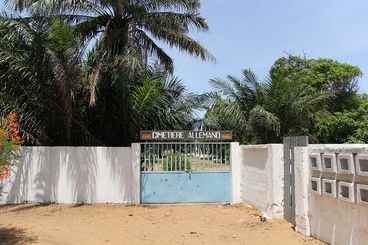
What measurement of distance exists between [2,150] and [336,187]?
18.3 feet

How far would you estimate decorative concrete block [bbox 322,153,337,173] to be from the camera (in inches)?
277

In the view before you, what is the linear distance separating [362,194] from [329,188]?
1.13 m

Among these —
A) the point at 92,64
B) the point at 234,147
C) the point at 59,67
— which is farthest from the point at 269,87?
the point at 59,67

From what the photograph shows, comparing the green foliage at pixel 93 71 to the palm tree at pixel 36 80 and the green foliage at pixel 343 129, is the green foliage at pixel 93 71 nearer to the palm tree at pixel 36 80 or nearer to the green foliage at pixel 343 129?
the palm tree at pixel 36 80

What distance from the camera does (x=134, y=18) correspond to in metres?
15.2

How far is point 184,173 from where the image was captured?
42.4 feet

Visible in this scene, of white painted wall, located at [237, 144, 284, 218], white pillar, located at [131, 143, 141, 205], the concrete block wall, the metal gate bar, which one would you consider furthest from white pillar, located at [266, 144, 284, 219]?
white pillar, located at [131, 143, 141, 205]

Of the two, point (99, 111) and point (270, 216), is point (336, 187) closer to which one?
point (270, 216)

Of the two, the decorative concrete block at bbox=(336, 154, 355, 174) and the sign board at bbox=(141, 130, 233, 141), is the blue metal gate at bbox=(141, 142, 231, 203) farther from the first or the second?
the decorative concrete block at bbox=(336, 154, 355, 174)

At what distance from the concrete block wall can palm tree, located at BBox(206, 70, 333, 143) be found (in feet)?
22.7

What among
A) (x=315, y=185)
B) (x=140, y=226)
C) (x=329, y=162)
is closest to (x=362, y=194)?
(x=329, y=162)

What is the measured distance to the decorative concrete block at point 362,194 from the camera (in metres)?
6.07

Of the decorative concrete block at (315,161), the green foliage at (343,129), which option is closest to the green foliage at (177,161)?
the decorative concrete block at (315,161)

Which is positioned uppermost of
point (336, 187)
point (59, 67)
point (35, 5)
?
point (35, 5)
